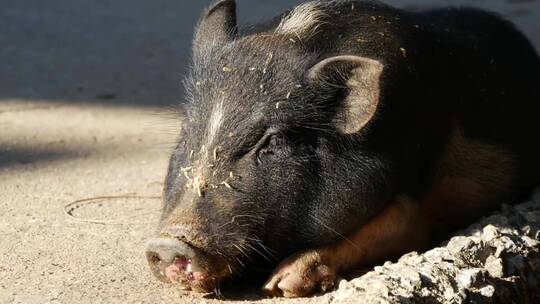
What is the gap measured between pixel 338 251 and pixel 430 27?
1184 millimetres

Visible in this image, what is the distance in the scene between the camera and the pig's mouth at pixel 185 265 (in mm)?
4008

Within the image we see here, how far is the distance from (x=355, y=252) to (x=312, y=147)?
0.43 m

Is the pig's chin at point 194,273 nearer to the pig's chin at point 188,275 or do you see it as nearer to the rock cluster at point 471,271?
the pig's chin at point 188,275

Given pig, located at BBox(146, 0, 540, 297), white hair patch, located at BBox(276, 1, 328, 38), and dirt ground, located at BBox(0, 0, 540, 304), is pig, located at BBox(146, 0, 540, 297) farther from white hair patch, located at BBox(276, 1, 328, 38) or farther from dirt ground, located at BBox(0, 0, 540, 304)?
dirt ground, located at BBox(0, 0, 540, 304)

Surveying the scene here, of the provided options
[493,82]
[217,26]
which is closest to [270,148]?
[217,26]

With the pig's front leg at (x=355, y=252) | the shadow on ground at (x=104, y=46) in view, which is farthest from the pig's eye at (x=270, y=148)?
the shadow on ground at (x=104, y=46)

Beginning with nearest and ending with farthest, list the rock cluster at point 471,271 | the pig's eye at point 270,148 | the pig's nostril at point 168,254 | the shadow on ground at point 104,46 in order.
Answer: the rock cluster at point 471,271
the pig's nostril at point 168,254
the pig's eye at point 270,148
the shadow on ground at point 104,46

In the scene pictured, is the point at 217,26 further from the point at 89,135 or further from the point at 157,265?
the point at 89,135

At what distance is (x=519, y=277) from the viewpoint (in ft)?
14.4

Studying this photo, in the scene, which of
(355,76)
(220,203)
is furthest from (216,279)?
(355,76)

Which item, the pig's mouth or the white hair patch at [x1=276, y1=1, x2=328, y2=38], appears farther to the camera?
the white hair patch at [x1=276, y1=1, x2=328, y2=38]

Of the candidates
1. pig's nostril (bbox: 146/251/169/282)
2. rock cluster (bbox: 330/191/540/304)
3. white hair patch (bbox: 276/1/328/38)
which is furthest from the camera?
white hair patch (bbox: 276/1/328/38)

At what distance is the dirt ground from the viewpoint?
4.41 metres

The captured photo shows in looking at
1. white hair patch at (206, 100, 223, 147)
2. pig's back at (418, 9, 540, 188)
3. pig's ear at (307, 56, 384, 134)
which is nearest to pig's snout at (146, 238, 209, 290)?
white hair patch at (206, 100, 223, 147)
